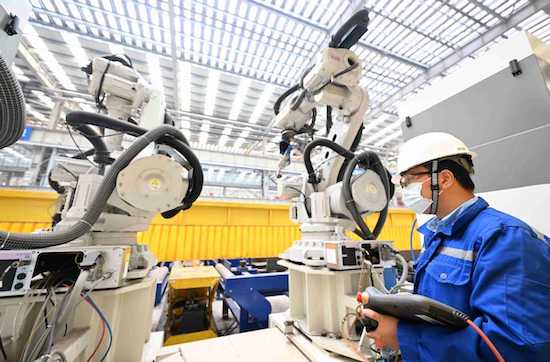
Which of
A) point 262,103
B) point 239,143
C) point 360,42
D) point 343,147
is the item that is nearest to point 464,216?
point 343,147

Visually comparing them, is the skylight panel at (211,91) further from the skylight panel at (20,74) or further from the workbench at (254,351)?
the workbench at (254,351)

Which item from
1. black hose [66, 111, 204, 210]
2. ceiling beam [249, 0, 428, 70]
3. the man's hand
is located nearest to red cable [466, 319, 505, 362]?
the man's hand

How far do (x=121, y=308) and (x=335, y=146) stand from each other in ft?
5.82

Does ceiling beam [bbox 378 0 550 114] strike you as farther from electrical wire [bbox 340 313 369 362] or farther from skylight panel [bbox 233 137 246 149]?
electrical wire [bbox 340 313 369 362]

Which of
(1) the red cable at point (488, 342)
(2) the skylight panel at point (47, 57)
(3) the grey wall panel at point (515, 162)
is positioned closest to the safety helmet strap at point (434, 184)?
(1) the red cable at point (488, 342)

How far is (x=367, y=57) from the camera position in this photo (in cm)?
349

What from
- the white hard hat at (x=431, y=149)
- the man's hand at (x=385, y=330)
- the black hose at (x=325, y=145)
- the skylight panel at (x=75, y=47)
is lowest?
the man's hand at (x=385, y=330)

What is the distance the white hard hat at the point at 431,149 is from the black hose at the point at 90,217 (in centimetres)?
129

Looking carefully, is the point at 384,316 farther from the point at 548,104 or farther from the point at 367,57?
the point at 367,57

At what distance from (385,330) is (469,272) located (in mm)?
340

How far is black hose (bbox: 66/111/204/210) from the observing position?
3.89 ft

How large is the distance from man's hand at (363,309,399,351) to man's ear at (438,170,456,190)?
1.98 feet

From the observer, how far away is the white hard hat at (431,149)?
35.5 inches

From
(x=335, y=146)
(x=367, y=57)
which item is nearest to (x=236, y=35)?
(x=367, y=57)
